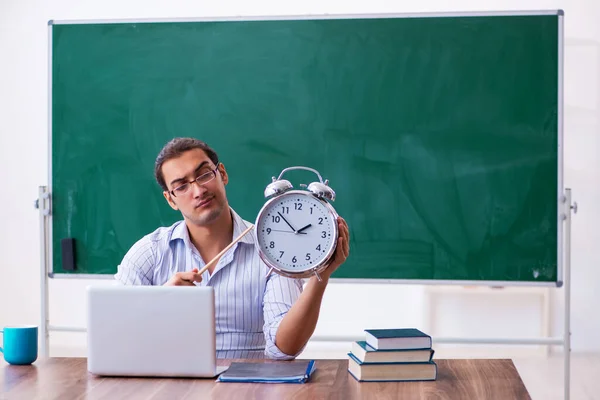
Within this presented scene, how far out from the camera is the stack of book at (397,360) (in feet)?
5.93

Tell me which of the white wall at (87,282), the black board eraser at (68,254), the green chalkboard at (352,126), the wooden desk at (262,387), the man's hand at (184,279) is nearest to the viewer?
the wooden desk at (262,387)

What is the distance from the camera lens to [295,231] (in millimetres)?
1858

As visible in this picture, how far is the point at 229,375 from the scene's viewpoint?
1.81m

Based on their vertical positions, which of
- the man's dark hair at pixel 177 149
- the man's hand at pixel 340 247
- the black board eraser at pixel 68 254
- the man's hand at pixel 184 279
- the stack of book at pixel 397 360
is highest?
the man's dark hair at pixel 177 149

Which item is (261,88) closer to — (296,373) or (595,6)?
(296,373)

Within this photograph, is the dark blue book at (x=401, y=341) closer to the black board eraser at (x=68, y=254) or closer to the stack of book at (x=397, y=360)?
the stack of book at (x=397, y=360)

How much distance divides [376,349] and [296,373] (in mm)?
193

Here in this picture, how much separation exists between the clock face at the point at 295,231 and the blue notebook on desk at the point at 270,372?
0.24 meters

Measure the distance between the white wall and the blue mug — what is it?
10.5ft

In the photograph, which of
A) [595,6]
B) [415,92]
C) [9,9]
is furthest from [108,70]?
[595,6]

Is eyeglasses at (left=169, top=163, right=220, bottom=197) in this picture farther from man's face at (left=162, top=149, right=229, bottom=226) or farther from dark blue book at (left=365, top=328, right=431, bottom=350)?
dark blue book at (left=365, top=328, right=431, bottom=350)

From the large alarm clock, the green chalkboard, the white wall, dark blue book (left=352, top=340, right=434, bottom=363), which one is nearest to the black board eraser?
the green chalkboard

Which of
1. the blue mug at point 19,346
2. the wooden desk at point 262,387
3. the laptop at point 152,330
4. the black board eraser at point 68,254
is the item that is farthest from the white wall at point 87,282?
the laptop at point 152,330

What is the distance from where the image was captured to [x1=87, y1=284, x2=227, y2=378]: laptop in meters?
1.76
